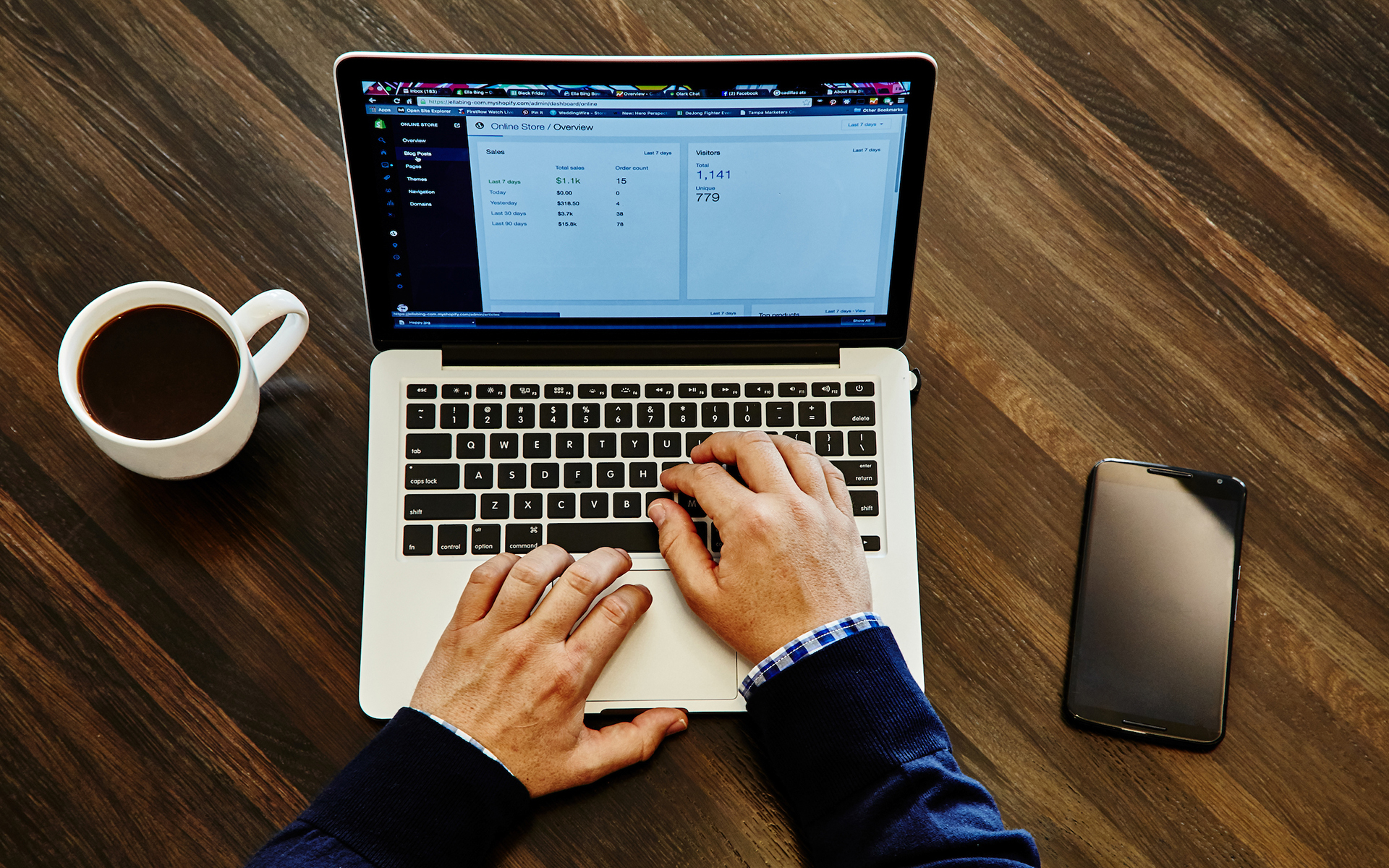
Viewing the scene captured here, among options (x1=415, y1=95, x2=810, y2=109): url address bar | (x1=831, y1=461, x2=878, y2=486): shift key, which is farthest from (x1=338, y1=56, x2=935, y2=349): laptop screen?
(x1=831, y1=461, x2=878, y2=486): shift key

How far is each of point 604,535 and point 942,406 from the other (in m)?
0.35

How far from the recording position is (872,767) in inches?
29.4

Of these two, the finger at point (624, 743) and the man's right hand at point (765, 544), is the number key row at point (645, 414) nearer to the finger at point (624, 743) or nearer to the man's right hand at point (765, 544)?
the man's right hand at point (765, 544)

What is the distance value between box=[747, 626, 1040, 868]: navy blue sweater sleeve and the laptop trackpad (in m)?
0.05

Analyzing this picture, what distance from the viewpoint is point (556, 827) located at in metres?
0.83

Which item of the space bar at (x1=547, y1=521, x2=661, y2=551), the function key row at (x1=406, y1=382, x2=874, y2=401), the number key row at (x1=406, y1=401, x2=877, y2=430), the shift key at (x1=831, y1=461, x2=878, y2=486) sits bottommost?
the space bar at (x1=547, y1=521, x2=661, y2=551)

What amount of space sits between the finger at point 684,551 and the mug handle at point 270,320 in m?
0.35

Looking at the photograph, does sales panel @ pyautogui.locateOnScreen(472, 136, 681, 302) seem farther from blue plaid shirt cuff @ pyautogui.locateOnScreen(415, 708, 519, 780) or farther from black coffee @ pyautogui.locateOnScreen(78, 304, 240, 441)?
blue plaid shirt cuff @ pyautogui.locateOnScreen(415, 708, 519, 780)

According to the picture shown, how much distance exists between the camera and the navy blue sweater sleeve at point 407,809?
73cm

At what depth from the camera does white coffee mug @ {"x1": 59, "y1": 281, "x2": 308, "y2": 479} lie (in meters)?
0.78

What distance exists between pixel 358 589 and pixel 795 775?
418mm

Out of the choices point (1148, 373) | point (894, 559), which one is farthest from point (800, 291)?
point (1148, 373)

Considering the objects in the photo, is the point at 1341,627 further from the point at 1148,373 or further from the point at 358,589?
the point at 358,589

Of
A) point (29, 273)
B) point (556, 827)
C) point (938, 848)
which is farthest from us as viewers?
point (29, 273)
